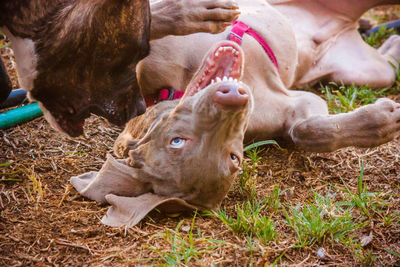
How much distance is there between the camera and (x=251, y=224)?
2439 millimetres

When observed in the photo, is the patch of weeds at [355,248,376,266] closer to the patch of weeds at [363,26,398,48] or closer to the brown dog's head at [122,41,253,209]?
the brown dog's head at [122,41,253,209]

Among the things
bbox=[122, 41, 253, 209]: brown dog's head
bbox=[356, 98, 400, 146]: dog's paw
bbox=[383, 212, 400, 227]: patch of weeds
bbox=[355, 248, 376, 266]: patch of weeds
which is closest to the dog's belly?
bbox=[122, 41, 253, 209]: brown dog's head

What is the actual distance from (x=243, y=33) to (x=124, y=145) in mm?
1229

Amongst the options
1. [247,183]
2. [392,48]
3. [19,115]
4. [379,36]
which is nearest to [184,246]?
[247,183]

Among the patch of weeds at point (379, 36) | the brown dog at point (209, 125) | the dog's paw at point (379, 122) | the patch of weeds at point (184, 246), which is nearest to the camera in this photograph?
the patch of weeds at point (184, 246)

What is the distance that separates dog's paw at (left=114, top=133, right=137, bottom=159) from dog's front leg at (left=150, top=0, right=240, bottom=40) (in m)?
→ 0.70

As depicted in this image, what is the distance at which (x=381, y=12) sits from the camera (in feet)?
20.9

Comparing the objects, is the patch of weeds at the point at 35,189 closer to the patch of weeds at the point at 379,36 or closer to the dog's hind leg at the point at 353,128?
A: the dog's hind leg at the point at 353,128

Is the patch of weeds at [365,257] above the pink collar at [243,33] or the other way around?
the other way around

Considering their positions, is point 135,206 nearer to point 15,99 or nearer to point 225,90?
point 225,90

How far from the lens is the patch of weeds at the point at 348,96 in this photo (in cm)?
385

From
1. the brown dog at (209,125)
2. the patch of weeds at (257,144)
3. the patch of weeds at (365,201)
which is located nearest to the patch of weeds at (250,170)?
the patch of weeds at (257,144)

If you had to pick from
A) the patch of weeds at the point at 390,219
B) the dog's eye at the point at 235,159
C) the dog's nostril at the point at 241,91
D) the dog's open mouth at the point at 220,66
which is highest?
the dog's nostril at the point at 241,91

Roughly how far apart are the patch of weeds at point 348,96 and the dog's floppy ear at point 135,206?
1913 mm
